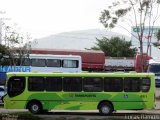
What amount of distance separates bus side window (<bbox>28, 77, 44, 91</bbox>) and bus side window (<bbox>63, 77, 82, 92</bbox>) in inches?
49.6

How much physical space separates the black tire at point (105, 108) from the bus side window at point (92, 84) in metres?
0.87

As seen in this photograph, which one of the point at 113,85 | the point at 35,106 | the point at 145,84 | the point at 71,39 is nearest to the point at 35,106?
the point at 35,106

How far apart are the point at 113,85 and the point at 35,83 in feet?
14.1

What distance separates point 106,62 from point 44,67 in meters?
15.0

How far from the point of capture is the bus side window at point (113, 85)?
2416 centimetres

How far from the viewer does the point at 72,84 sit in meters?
24.2

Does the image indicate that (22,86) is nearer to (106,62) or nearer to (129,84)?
(129,84)

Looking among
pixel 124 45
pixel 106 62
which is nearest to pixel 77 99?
pixel 106 62

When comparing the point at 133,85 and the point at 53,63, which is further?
the point at 53,63

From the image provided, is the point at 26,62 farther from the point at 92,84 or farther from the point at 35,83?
the point at 92,84

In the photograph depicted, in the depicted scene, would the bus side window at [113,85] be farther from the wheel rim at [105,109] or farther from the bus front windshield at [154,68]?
the bus front windshield at [154,68]

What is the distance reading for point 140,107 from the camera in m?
24.1

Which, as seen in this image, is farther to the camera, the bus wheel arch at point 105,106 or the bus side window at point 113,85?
the bus side window at point 113,85

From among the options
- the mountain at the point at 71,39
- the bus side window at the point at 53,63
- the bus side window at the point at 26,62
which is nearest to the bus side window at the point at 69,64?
the bus side window at the point at 53,63
